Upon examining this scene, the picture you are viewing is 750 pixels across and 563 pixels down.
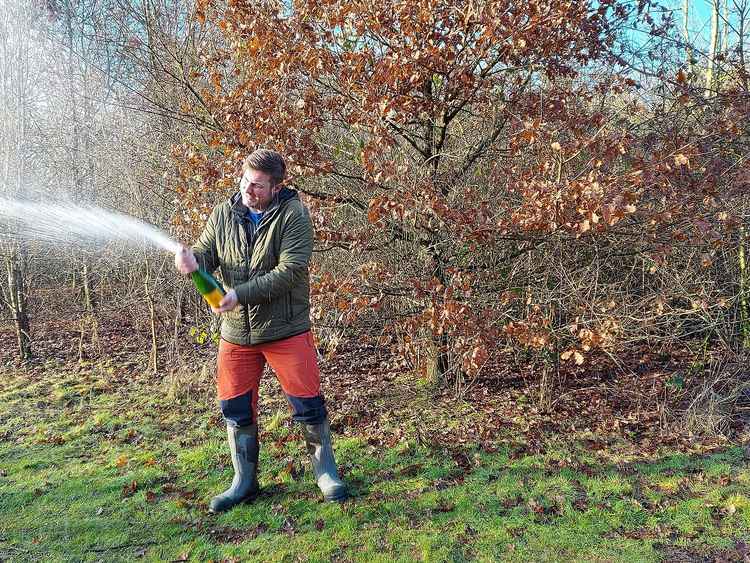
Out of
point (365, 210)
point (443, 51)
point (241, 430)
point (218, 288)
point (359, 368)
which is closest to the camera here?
point (218, 288)

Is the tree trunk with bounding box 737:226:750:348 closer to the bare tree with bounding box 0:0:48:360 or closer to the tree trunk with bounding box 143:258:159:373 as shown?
the tree trunk with bounding box 143:258:159:373

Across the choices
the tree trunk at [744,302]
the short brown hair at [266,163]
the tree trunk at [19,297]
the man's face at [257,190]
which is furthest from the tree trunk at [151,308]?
the tree trunk at [744,302]

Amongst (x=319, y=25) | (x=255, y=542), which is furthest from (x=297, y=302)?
(x=319, y=25)

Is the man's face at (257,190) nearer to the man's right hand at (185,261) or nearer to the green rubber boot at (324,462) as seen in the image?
the man's right hand at (185,261)

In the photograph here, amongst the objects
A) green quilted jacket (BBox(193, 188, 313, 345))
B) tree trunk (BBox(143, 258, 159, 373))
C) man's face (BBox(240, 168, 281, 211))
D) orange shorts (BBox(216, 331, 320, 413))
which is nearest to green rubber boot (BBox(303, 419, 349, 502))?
orange shorts (BBox(216, 331, 320, 413))

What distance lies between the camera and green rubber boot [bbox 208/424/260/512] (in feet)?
11.8

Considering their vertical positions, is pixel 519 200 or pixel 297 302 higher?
pixel 519 200

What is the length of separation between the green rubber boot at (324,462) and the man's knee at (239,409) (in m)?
0.39

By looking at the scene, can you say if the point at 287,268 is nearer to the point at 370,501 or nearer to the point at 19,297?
the point at 370,501

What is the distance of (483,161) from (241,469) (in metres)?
3.49

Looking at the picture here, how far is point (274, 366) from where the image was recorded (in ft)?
11.3

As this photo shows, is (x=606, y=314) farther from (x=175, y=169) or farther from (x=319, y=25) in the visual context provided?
(x=175, y=169)

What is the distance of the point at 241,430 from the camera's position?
3.59 metres

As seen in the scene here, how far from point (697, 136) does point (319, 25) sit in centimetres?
320
